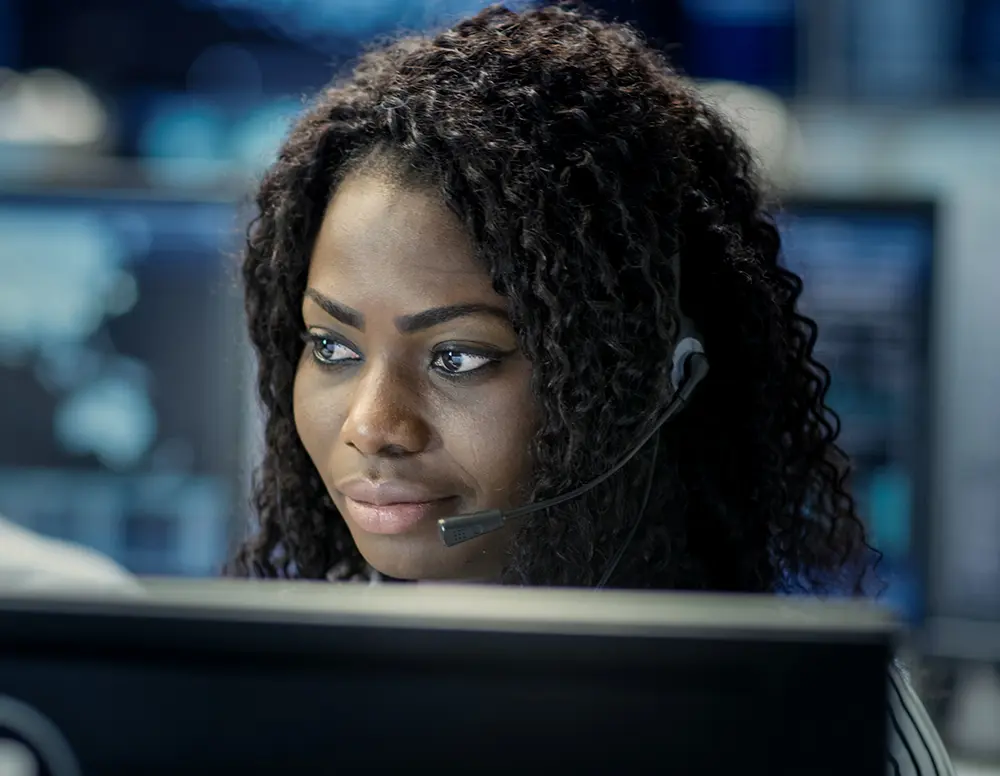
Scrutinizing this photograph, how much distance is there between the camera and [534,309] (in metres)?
0.86

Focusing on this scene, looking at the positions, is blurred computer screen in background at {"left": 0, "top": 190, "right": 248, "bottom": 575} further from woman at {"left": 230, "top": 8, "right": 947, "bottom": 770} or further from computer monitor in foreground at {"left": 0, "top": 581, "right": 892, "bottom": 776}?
computer monitor in foreground at {"left": 0, "top": 581, "right": 892, "bottom": 776}

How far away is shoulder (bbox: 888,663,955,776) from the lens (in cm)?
83

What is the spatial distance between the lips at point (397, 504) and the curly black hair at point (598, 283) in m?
0.08

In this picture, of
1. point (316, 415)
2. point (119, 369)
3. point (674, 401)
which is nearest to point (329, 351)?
point (316, 415)

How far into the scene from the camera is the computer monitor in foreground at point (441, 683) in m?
0.36

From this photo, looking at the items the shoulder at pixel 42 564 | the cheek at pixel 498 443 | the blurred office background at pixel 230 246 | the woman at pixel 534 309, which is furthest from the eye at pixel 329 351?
the blurred office background at pixel 230 246

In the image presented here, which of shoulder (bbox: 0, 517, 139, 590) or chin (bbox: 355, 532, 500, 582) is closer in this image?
chin (bbox: 355, 532, 500, 582)

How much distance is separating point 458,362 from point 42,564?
1.74 ft

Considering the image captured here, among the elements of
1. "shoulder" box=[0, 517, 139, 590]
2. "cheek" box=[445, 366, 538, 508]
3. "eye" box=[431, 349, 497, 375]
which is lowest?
"shoulder" box=[0, 517, 139, 590]

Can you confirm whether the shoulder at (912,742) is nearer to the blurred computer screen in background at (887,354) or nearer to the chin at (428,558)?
the chin at (428,558)

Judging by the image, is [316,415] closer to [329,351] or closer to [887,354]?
[329,351]

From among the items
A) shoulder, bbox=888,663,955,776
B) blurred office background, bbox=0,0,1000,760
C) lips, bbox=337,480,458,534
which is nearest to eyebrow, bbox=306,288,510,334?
lips, bbox=337,480,458,534

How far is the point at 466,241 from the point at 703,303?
23cm

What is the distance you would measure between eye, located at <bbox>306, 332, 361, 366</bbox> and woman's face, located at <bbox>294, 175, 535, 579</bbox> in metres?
0.02
